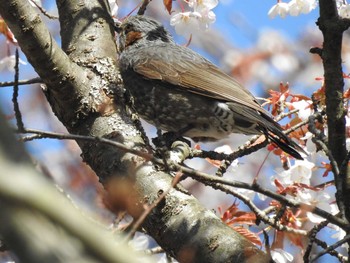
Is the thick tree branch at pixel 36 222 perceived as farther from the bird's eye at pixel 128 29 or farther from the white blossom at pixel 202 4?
the bird's eye at pixel 128 29

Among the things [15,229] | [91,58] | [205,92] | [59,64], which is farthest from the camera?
[205,92]

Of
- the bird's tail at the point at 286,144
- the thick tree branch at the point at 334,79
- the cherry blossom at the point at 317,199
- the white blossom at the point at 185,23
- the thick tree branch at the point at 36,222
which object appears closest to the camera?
the thick tree branch at the point at 36,222

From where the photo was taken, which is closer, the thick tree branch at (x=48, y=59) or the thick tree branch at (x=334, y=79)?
the thick tree branch at (x=334, y=79)

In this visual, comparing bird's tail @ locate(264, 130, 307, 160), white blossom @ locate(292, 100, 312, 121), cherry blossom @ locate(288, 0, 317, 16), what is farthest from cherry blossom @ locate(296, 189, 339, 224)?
cherry blossom @ locate(288, 0, 317, 16)

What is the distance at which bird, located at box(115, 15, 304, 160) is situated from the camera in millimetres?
4301

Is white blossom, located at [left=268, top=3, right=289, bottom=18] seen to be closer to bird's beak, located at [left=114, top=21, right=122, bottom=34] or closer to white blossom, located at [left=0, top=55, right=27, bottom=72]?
bird's beak, located at [left=114, top=21, right=122, bottom=34]

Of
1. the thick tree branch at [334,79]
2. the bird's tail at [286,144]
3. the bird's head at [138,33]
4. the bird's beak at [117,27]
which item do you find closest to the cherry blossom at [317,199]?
the bird's tail at [286,144]

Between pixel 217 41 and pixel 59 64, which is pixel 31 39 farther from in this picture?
pixel 217 41

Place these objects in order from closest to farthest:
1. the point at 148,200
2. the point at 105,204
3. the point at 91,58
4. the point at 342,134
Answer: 1. the point at 105,204
2. the point at 342,134
3. the point at 148,200
4. the point at 91,58

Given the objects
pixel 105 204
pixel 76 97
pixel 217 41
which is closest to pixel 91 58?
pixel 76 97

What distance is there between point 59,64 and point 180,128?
1467 millimetres

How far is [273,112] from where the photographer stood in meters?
3.96

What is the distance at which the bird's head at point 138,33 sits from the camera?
513 cm

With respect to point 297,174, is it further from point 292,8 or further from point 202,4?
point 202,4
